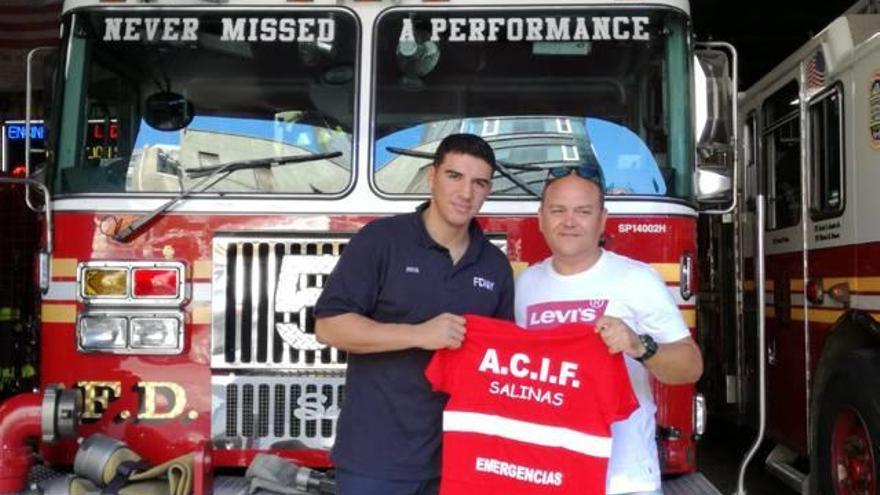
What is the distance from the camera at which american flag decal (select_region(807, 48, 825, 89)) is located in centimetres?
566

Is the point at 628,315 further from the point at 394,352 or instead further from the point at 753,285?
the point at 753,285

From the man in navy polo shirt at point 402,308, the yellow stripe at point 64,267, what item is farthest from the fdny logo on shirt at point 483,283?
the yellow stripe at point 64,267

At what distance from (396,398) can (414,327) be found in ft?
0.92

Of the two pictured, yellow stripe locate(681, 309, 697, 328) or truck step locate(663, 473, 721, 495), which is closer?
truck step locate(663, 473, 721, 495)

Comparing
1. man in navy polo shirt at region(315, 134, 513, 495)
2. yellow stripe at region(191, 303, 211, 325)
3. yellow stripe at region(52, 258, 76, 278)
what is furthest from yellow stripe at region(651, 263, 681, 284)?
yellow stripe at region(52, 258, 76, 278)

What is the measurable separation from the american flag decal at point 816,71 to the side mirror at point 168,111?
11.4ft

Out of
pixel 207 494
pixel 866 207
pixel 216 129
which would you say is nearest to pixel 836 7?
pixel 866 207

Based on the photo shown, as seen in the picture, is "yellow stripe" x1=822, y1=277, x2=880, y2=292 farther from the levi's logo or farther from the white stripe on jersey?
the white stripe on jersey

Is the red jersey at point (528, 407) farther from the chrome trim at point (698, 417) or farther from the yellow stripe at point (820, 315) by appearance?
the yellow stripe at point (820, 315)

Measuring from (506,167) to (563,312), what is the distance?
4.08 ft

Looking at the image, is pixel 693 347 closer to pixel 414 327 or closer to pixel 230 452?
pixel 414 327

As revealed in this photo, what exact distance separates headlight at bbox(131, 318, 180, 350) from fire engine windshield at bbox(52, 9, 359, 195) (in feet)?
1.67

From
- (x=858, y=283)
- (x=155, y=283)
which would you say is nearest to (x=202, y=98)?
(x=155, y=283)

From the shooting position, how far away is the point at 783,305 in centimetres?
627
